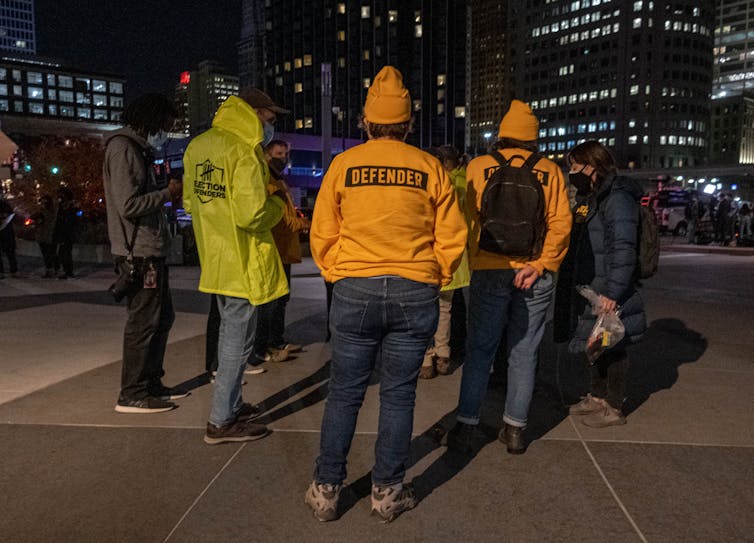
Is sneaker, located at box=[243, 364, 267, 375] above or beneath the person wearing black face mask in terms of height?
beneath

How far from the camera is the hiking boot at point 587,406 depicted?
414cm

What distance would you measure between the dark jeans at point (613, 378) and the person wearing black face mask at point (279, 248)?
2.53 metres

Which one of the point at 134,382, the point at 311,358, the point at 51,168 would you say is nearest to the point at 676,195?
the point at 311,358

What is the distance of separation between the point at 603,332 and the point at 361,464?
5.71 feet

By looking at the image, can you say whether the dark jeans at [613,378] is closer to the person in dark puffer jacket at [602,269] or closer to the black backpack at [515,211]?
the person in dark puffer jacket at [602,269]

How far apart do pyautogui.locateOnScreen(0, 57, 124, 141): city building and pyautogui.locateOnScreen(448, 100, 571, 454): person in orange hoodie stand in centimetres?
11731

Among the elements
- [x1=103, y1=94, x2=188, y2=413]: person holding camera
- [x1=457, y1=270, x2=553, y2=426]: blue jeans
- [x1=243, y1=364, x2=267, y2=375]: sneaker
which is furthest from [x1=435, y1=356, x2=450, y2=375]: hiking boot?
[x1=103, y1=94, x2=188, y2=413]: person holding camera

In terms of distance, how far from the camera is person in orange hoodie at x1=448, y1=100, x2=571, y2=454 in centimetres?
336

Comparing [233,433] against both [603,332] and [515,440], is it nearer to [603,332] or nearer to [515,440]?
[515,440]

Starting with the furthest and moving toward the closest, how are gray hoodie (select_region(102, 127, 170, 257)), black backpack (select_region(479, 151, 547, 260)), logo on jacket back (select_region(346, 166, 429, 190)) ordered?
1. gray hoodie (select_region(102, 127, 170, 257))
2. black backpack (select_region(479, 151, 547, 260))
3. logo on jacket back (select_region(346, 166, 429, 190))

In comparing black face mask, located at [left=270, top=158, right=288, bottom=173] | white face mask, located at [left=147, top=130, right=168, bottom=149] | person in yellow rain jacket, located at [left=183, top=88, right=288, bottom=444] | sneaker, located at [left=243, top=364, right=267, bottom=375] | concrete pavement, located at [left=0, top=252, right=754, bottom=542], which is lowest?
concrete pavement, located at [left=0, top=252, right=754, bottom=542]

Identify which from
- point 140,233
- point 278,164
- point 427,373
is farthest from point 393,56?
point 140,233

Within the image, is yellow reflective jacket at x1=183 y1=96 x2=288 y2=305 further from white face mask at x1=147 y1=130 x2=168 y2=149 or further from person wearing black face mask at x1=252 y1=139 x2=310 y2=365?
person wearing black face mask at x1=252 y1=139 x2=310 y2=365

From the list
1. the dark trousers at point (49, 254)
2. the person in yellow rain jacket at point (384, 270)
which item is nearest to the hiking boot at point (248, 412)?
the person in yellow rain jacket at point (384, 270)
